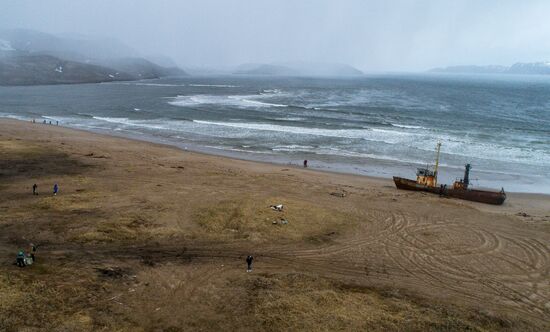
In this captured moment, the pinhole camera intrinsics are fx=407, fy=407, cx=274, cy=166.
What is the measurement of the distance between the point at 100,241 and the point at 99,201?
21.7 ft

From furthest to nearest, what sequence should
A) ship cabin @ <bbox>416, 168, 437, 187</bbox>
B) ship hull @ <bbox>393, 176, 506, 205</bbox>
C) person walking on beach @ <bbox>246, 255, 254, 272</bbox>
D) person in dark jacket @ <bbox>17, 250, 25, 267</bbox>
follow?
ship cabin @ <bbox>416, 168, 437, 187</bbox>
ship hull @ <bbox>393, 176, 506, 205</bbox>
person walking on beach @ <bbox>246, 255, 254, 272</bbox>
person in dark jacket @ <bbox>17, 250, 25, 267</bbox>

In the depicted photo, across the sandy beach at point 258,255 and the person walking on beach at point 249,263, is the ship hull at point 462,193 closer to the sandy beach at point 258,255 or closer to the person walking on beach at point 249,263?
the sandy beach at point 258,255

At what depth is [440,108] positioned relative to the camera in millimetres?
94375

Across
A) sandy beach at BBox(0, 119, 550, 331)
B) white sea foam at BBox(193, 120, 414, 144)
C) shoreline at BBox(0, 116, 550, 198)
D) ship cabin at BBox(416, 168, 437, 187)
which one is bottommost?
sandy beach at BBox(0, 119, 550, 331)

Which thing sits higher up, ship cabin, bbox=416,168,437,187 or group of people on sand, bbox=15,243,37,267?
ship cabin, bbox=416,168,437,187

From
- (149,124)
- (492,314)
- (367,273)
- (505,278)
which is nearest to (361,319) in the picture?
(367,273)

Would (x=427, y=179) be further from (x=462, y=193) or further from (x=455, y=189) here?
(x=462, y=193)

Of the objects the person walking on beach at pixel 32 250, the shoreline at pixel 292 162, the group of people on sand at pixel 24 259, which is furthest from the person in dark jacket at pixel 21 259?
the shoreline at pixel 292 162

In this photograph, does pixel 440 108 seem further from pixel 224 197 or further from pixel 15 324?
pixel 15 324

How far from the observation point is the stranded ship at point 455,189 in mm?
33844

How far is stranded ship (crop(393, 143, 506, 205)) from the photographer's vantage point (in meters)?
33.8

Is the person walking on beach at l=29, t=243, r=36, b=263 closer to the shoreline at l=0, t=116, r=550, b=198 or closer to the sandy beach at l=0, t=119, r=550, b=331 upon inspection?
the sandy beach at l=0, t=119, r=550, b=331

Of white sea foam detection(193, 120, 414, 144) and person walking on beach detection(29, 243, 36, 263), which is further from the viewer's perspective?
white sea foam detection(193, 120, 414, 144)

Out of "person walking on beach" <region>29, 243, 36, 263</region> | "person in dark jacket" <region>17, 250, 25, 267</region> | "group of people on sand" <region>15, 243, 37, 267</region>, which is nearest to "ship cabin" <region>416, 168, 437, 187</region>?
"person walking on beach" <region>29, 243, 36, 263</region>
